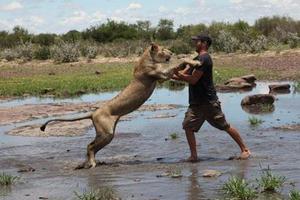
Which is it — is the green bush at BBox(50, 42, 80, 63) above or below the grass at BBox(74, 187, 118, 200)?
above

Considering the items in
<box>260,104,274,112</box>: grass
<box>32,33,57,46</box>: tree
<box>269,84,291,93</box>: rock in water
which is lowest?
<box>260,104,274,112</box>: grass

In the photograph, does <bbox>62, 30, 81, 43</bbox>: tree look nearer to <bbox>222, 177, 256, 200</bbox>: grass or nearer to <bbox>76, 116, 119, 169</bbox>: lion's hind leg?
<bbox>76, 116, 119, 169</bbox>: lion's hind leg

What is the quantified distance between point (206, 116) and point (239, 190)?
135 inches

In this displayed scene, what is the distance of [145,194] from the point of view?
26.1 ft

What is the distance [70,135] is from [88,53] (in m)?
32.5

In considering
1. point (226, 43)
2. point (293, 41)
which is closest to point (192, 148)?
point (226, 43)

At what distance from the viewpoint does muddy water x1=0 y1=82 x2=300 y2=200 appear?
844 cm

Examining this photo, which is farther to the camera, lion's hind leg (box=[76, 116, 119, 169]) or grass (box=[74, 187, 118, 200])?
lion's hind leg (box=[76, 116, 119, 169])

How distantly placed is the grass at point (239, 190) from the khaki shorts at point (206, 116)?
3.07 metres

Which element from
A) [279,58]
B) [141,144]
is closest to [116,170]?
[141,144]

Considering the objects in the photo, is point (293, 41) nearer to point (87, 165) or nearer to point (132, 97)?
point (132, 97)

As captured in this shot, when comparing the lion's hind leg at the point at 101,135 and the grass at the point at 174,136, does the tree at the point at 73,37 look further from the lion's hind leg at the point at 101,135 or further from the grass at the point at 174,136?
the lion's hind leg at the point at 101,135

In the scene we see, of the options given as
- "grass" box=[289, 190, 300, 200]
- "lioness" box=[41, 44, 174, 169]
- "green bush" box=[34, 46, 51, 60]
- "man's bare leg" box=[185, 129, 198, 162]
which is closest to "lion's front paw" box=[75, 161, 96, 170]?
"lioness" box=[41, 44, 174, 169]

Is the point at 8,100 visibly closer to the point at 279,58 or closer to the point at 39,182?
the point at 39,182
